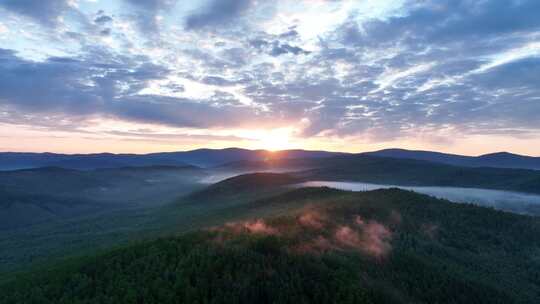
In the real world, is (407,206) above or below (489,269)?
above

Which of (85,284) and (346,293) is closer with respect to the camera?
(346,293)

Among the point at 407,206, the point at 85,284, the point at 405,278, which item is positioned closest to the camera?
the point at 85,284

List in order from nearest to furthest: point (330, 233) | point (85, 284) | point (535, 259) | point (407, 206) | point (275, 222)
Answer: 1. point (85, 284)
2. point (330, 233)
3. point (275, 222)
4. point (535, 259)
5. point (407, 206)

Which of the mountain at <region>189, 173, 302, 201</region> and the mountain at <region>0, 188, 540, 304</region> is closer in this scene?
the mountain at <region>0, 188, 540, 304</region>

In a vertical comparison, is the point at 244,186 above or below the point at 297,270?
below

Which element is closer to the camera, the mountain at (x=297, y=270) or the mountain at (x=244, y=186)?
the mountain at (x=297, y=270)

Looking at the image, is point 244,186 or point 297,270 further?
point 244,186

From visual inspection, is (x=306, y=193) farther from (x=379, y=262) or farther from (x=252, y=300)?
(x=252, y=300)

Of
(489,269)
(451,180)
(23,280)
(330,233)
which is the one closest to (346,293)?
(330,233)
